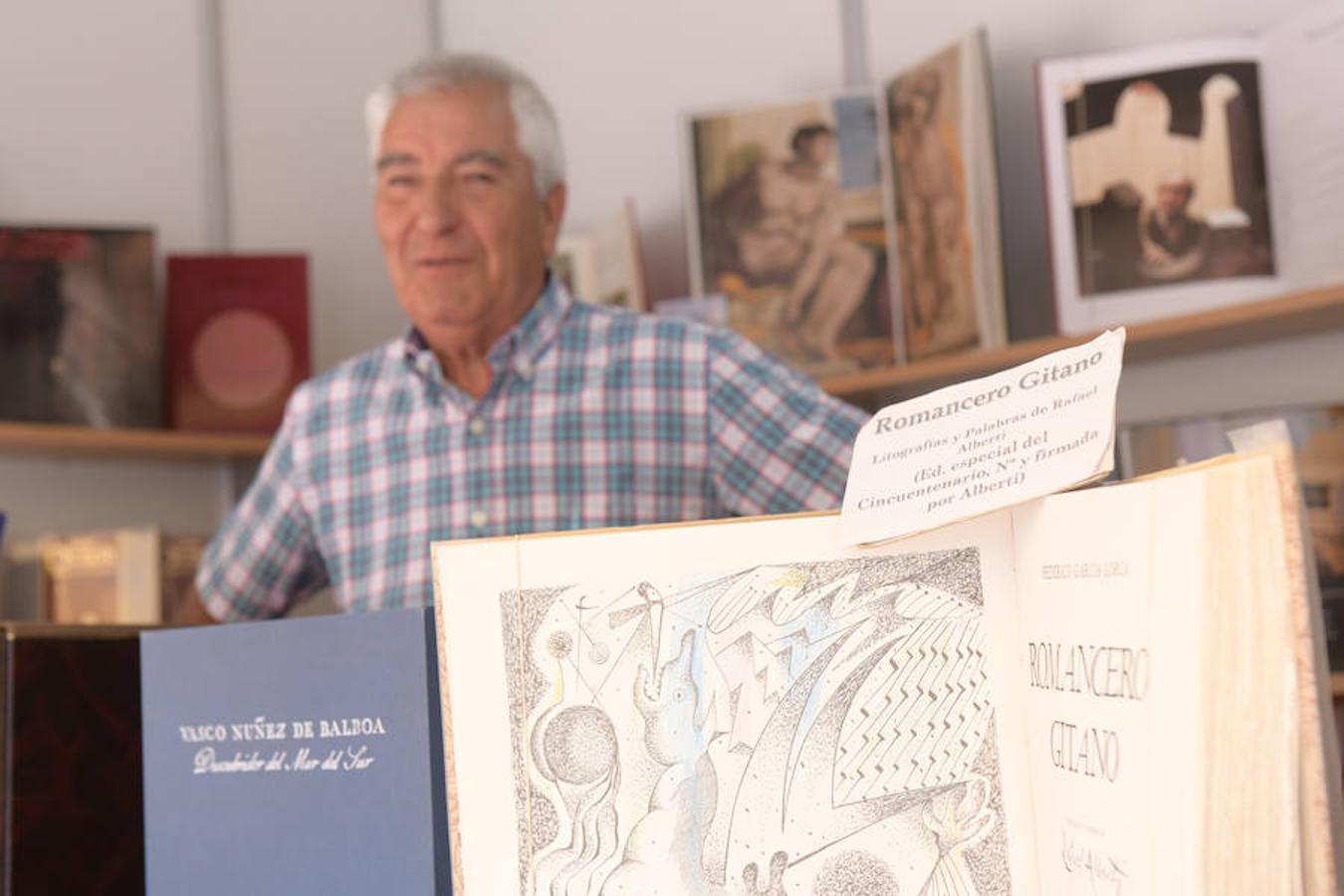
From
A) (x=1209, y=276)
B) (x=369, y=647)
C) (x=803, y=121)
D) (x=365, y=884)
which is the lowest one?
(x=365, y=884)

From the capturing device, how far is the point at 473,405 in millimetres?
1653

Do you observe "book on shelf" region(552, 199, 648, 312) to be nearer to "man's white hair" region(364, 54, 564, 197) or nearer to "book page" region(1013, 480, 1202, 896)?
"man's white hair" region(364, 54, 564, 197)

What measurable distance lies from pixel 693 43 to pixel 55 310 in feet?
4.27

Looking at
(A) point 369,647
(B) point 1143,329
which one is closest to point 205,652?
(A) point 369,647

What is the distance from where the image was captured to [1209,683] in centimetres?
52

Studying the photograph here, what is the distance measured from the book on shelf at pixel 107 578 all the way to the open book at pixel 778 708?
226 centimetres

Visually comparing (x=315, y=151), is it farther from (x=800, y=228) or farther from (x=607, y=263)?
(x=800, y=228)

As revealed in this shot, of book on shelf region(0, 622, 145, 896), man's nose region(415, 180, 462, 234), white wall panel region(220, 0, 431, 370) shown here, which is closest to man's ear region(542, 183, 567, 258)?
man's nose region(415, 180, 462, 234)

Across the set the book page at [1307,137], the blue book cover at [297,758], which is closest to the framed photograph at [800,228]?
the book page at [1307,137]

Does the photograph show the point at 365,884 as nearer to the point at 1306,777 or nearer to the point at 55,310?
the point at 1306,777

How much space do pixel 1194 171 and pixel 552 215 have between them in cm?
87

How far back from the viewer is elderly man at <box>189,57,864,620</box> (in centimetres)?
162
